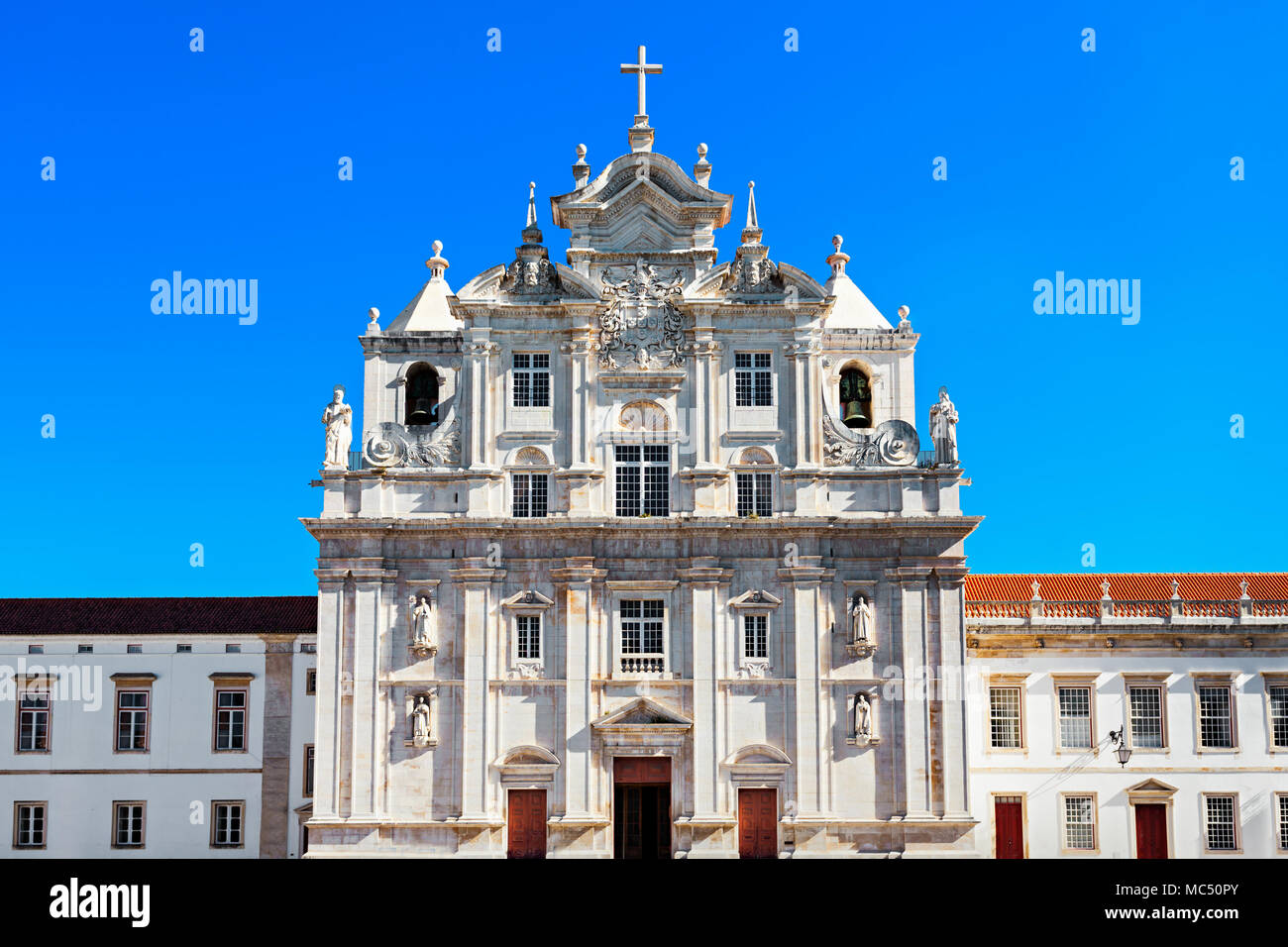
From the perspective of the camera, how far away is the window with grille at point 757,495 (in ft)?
146

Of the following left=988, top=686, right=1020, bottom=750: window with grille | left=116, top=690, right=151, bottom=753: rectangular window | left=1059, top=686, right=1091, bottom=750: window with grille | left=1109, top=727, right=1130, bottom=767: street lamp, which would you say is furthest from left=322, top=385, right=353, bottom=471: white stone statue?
left=1109, top=727, right=1130, bottom=767: street lamp

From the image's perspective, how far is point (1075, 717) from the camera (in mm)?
46812

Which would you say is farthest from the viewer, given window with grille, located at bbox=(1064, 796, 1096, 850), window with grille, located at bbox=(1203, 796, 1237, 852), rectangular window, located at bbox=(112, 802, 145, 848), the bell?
the bell

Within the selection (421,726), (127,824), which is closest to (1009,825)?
(421,726)

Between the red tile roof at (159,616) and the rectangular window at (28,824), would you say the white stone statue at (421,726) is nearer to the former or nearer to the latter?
the red tile roof at (159,616)

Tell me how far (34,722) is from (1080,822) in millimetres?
34022

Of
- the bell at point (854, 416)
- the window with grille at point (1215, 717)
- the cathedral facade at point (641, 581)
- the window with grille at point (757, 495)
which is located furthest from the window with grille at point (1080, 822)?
the bell at point (854, 416)

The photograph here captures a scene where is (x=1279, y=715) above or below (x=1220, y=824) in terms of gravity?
above

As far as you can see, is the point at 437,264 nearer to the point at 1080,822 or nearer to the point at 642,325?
the point at 642,325

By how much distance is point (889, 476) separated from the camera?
4450 centimetres

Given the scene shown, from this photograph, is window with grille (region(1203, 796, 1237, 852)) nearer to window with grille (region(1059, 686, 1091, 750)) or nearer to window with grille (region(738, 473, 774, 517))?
window with grille (region(1059, 686, 1091, 750))

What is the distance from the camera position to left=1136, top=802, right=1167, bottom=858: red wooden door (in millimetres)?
45875

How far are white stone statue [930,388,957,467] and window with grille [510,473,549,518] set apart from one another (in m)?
12.1
